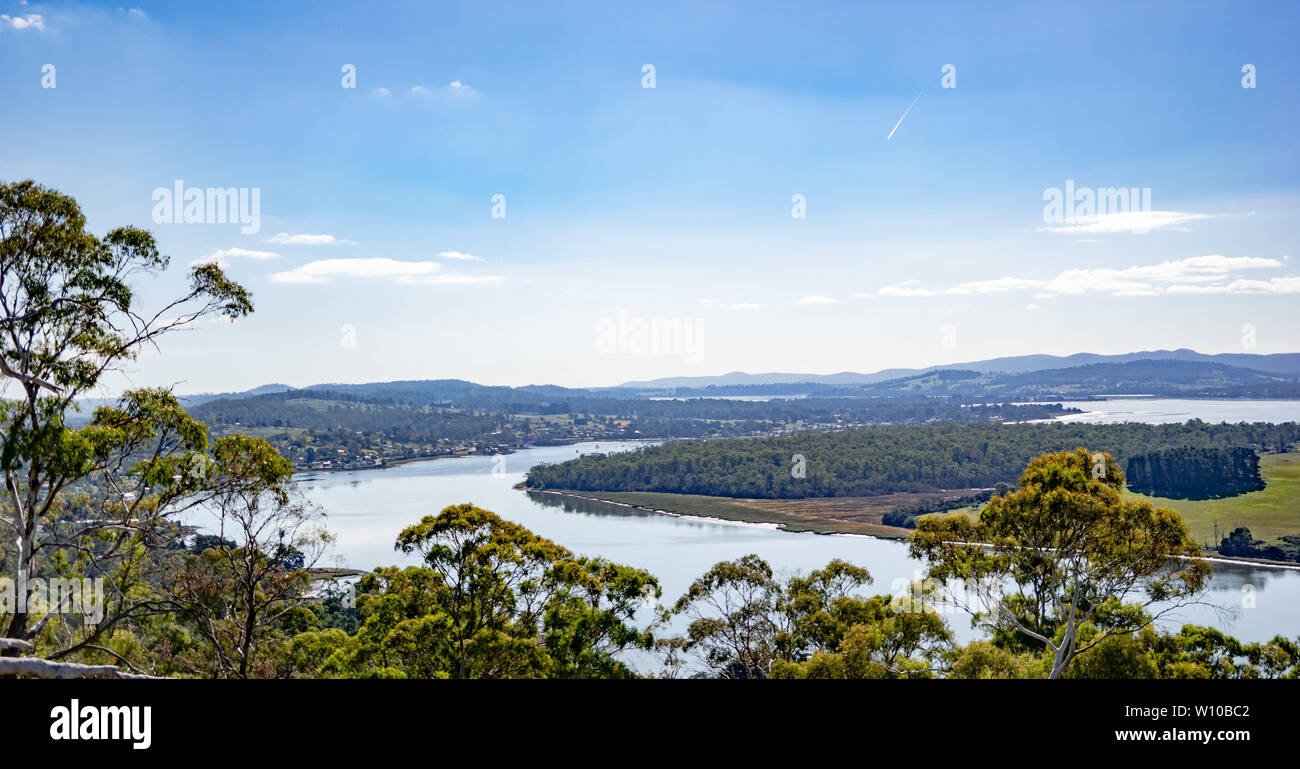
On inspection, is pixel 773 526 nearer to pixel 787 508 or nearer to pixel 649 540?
pixel 787 508

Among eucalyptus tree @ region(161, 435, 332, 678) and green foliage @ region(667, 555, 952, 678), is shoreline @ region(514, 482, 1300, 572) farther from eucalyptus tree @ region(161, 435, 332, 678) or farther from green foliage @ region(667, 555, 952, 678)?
eucalyptus tree @ region(161, 435, 332, 678)

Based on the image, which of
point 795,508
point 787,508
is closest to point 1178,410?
point 795,508

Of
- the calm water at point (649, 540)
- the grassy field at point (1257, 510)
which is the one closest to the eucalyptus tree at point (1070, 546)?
the calm water at point (649, 540)

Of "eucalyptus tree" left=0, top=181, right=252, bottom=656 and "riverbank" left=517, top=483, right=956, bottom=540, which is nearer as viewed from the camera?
"eucalyptus tree" left=0, top=181, right=252, bottom=656

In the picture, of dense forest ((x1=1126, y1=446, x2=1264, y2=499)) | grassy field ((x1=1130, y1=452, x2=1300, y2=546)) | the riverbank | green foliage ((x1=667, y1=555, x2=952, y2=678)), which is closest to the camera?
green foliage ((x1=667, y1=555, x2=952, y2=678))

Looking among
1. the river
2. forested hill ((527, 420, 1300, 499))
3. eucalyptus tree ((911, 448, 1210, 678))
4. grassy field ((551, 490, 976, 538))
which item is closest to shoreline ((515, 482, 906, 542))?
grassy field ((551, 490, 976, 538))

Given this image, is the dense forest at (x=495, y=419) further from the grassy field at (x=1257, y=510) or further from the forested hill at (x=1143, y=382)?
the grassy field at (x=1257, y=510)
